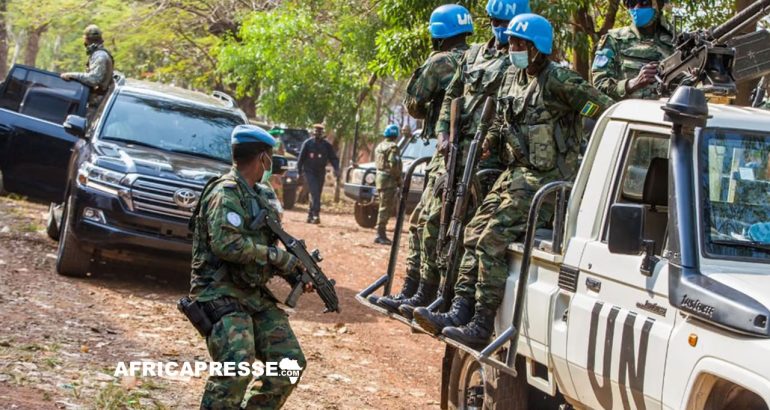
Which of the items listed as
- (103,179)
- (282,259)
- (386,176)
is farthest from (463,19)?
(386,176)

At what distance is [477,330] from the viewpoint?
6.43m

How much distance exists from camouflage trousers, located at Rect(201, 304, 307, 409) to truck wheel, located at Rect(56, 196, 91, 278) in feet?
19.0

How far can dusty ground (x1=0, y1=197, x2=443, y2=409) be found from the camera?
7457 millimetres

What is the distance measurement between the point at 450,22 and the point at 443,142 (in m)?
0.96

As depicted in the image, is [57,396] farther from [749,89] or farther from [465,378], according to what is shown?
[749,89]

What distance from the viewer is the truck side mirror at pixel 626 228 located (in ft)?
16.0

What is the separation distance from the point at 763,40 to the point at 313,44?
20.7m

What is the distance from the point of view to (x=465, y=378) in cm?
693

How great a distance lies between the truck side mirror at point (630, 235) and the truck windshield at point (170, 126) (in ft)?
23.9

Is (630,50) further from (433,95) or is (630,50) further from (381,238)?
(381,238)

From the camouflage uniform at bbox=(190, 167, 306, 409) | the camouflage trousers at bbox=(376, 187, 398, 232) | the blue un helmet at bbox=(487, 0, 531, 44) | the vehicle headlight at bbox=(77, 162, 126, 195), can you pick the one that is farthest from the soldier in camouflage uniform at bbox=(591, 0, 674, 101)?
the camouflage trousers at bbox=(376, 187, 398, 232)

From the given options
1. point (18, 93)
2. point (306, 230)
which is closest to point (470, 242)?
point (18, 93)

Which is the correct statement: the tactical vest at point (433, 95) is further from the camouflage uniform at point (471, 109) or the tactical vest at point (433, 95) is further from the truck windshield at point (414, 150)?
the truck windshield at point (414, 150)

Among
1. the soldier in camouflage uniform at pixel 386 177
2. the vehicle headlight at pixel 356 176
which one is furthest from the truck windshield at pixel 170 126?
the vehicle headlight at pixel 356 176
